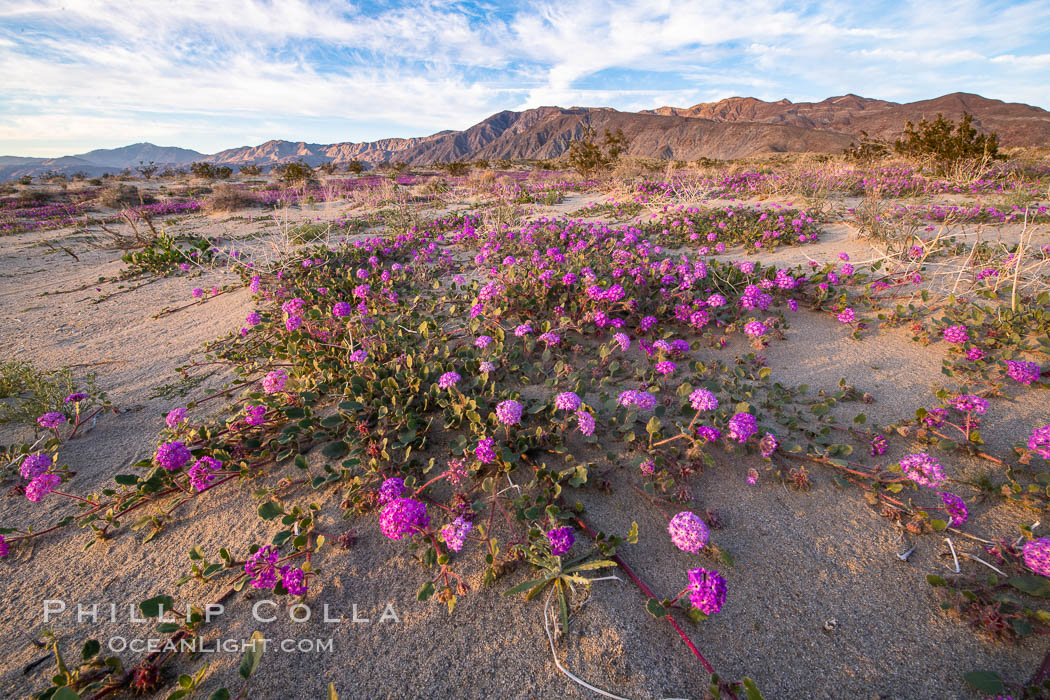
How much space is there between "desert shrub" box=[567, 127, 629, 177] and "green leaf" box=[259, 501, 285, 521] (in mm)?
16981

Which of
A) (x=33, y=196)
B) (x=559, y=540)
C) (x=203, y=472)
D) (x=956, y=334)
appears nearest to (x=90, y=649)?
(x=203, y=472)

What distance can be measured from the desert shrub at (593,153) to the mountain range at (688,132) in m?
51.5

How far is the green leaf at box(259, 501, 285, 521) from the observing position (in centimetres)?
200

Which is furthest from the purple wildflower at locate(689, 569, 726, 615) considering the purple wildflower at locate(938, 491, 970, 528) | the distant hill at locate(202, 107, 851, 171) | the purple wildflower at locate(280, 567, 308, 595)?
the distant hill at locate(202, 107, 851, 171)

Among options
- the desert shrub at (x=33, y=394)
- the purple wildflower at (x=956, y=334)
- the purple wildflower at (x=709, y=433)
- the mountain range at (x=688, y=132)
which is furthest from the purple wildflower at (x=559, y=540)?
the mountain range at (x=688, y=132)

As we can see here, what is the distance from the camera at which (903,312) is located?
3.67 m

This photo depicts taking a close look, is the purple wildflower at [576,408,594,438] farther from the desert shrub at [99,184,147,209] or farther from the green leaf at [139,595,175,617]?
the desert shrub at [99,184,147,209]

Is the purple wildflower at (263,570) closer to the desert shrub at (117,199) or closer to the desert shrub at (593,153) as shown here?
the desert shrub at (593,153)

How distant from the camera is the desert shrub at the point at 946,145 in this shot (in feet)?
37.9

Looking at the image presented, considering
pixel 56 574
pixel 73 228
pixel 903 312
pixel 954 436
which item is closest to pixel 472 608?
pixel 56 574

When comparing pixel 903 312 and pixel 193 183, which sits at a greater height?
pixel 193 183

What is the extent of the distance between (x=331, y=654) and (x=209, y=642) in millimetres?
523

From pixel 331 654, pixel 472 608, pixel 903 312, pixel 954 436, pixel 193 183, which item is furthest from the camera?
pixel 193 183

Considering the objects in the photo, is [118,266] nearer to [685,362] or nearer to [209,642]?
[209,642]
